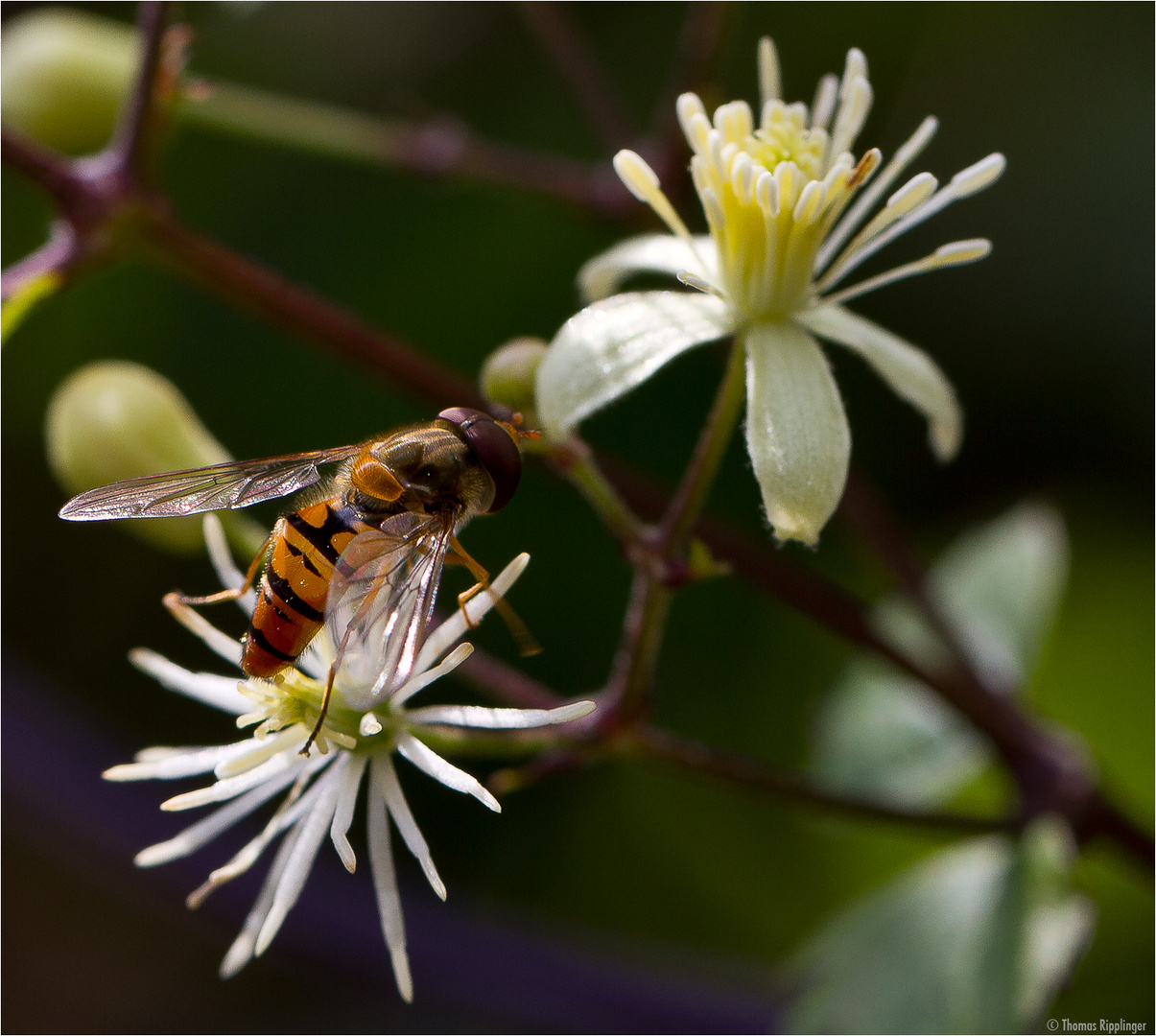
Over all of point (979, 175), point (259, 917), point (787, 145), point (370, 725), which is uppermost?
point (787, 145)

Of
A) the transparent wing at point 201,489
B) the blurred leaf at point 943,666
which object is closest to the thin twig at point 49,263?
the transparent wing at point 201,489

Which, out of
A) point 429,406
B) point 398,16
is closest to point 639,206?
point 429,406

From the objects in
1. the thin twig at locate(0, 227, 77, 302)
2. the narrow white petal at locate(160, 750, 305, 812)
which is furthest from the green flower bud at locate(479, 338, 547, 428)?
the thin twig at locate(0, 227, 77, 302)

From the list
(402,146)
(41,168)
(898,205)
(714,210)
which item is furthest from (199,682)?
(402,146)

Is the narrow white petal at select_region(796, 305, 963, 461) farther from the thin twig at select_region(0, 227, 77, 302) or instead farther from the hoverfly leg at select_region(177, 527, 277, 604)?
the thin twig at select_region(0, 227, 77, 302)

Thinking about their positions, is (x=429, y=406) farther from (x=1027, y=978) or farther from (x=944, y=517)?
(x=944, y=517)

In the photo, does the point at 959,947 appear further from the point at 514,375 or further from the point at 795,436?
the point at 514,375
